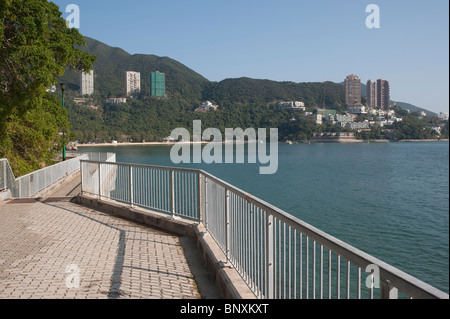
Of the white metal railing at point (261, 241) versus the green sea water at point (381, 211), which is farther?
the green sea water at point (381, 211)

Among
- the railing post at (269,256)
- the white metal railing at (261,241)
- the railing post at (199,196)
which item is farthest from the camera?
the railing post at (199,196)

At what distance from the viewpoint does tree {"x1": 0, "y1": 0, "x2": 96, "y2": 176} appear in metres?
17.7

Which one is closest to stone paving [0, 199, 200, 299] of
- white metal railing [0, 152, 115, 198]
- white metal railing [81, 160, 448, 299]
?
white metal railing [81, 160, 448, 299]

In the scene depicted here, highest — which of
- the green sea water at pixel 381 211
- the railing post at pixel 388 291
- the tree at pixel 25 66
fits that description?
the tree at pixel 25 66

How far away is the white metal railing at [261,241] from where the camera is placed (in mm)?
2150

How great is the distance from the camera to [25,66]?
→ 17.6 meters

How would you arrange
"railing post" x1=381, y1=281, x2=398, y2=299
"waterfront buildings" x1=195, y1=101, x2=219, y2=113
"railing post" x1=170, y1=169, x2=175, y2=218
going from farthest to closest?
"waterfront buildings" x1=195, y1=101, x2=219, y2=113, "railing post" x1=170, y1=169, x2=175, y2=218, "railing post" x1=381, y1=281, x2=398, y2=299

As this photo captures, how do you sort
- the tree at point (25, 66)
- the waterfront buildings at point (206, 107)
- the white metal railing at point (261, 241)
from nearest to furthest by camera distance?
the white metal railing at point (261, 241) → the tree at point (25, 66) → the waterfront buildings at point (206, 107)

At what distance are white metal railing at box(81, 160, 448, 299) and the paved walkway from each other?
0.76m

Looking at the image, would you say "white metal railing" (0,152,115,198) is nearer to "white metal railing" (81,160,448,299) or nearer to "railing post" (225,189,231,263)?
"white metal railing" (81,160,448,299)

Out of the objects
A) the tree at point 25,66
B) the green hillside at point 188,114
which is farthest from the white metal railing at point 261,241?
the green hillside at point 188,114

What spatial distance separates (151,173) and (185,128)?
15563 centimetres

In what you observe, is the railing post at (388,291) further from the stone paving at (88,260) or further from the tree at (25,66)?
the tree at (25,66)

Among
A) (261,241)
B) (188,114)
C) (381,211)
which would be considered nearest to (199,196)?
(261,241)
